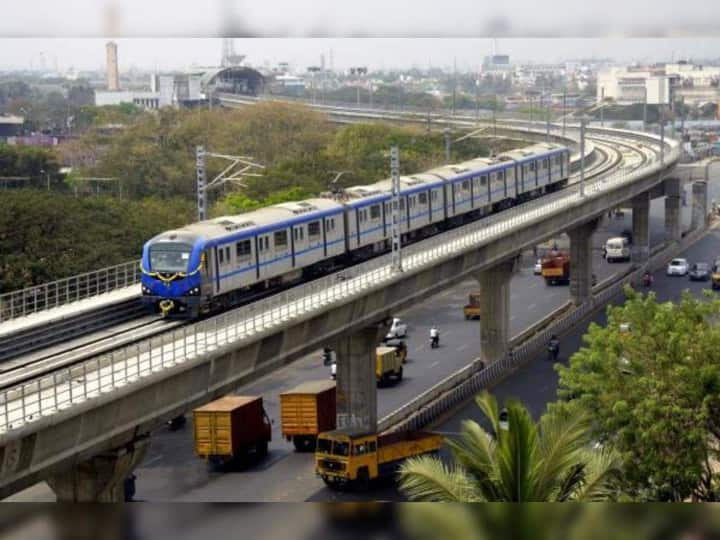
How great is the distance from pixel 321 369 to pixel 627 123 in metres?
80.3

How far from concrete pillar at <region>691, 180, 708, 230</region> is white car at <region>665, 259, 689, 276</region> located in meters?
12.8

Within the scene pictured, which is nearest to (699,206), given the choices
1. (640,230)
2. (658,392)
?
(640,230)

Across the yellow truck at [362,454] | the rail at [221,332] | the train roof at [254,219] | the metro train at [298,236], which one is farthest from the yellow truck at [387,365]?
the yellow truck at [362,454]

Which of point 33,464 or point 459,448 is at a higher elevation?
point 459,448

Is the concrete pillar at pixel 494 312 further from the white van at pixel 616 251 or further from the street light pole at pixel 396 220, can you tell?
the white van at pixel 616 251

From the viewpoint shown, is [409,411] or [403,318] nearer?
[409,411]

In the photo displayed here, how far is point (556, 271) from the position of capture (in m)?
41.2

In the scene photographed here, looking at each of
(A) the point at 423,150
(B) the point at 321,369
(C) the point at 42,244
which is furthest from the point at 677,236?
(C) the point at 42,244

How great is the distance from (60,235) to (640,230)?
76.9ft

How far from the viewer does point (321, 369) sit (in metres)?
28.2

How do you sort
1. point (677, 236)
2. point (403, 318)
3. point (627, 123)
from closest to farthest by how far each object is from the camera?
point (403, 318) < point (677, 236) < point (627, 123)

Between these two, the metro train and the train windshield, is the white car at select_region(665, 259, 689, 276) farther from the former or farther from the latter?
the train windshield

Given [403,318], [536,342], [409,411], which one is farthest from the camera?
[403,318]

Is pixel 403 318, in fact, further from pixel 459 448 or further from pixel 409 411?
pixel 459 448
